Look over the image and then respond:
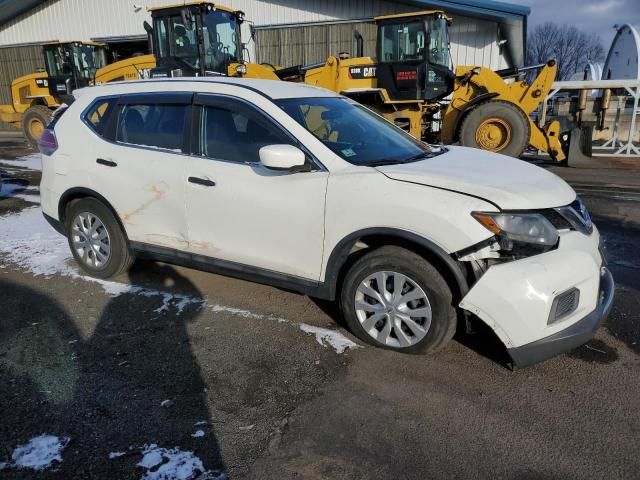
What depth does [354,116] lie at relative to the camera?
4262 mm

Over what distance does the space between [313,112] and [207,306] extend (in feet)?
5.90

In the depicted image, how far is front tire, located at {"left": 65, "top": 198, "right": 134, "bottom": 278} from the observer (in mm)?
4562

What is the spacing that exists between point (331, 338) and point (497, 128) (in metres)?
8.92

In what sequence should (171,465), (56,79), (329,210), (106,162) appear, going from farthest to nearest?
(56,79) < (106,162) < (329,210) < (171,465)

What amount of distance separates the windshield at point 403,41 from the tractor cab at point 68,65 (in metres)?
9.54

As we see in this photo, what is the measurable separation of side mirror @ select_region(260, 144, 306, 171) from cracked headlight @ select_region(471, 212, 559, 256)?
1.20 metres

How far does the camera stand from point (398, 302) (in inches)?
129

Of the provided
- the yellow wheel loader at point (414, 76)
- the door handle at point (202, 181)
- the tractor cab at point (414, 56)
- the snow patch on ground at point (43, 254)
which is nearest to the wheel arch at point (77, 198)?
the snow patch on ground at point (43, 254)

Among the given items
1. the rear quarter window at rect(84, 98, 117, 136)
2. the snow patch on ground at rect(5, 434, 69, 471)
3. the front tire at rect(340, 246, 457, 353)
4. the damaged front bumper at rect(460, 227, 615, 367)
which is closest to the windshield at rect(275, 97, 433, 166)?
the front tire at rect(340, 246, 457, 353)

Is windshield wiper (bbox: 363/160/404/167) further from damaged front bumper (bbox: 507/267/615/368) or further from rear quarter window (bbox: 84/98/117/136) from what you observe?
rear quarter window (bbox: 84/98/117/136)

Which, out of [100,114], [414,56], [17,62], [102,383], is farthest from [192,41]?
[17,62]

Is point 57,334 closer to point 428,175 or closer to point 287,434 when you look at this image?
point 287,434

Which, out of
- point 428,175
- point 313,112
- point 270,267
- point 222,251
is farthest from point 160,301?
point 428,175

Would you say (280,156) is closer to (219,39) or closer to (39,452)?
(39,452)
